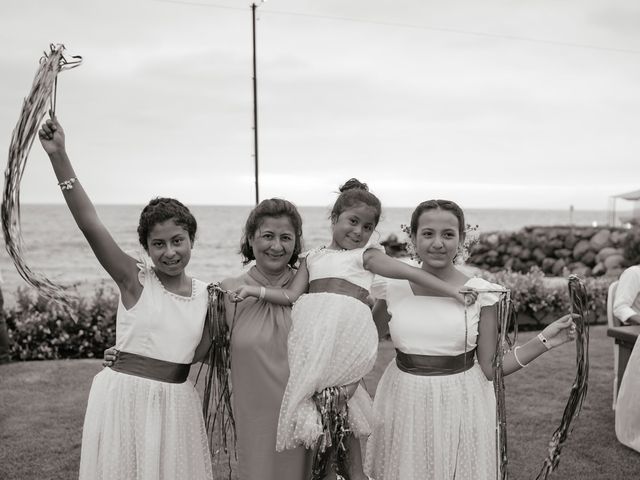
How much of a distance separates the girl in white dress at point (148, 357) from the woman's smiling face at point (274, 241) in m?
0.33

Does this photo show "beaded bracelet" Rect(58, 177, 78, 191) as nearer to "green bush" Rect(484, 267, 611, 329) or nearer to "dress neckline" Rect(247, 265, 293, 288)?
"dress neckline" Rect(247, 265, 293, 288)

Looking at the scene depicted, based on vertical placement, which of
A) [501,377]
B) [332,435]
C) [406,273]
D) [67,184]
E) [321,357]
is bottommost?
[332,435]

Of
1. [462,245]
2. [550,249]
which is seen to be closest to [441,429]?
[462,245]

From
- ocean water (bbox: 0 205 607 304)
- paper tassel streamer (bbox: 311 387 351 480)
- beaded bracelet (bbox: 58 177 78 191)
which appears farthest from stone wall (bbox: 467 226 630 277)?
beaded bracelet (bbox: 58 177 78 191)

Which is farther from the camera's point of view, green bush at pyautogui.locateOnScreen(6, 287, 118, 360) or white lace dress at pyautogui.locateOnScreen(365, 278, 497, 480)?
green bush at pyautogui.locateOnScreen(6, 287, 118, 360)

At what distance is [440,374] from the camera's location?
2951 millimetres

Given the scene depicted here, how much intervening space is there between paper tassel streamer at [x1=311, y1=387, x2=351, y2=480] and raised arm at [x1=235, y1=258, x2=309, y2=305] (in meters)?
0.46

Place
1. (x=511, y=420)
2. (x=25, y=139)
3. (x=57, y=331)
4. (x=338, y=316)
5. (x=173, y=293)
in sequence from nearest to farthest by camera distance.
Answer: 1. (x=25, y=139)
2. (x=338, y=316)
3. (x=173, y=293)
4. (x=511, y=420)
5. (x=57, y=331)

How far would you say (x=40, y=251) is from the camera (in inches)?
1448

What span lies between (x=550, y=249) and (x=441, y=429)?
26650 mm

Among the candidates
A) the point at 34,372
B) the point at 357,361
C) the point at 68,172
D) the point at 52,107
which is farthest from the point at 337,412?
the point at 34,372

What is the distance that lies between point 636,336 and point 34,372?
19.5 ft

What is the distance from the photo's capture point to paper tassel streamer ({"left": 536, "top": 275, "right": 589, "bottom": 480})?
283 cm

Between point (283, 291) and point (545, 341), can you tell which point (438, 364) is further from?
point (283, 291)
